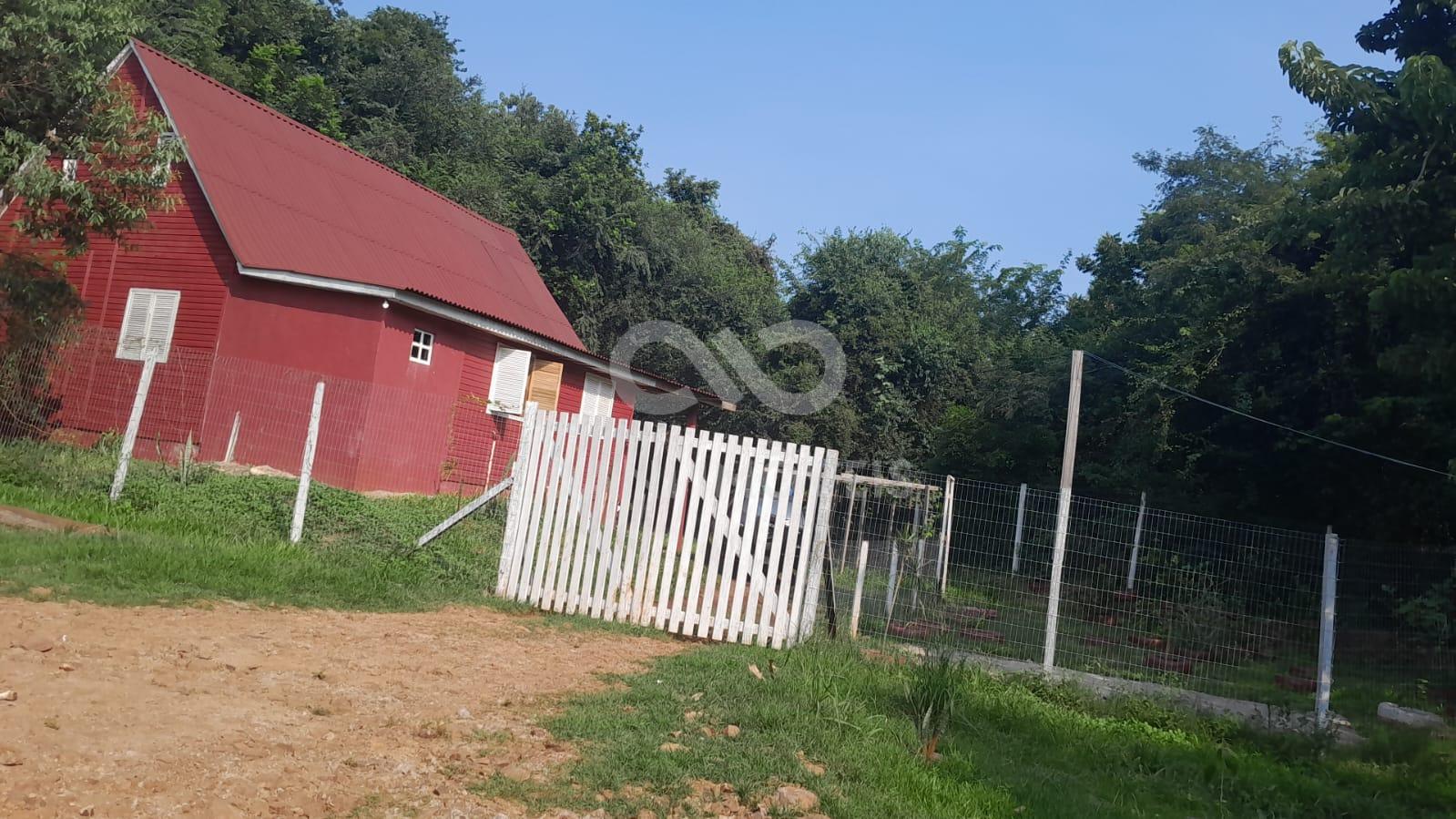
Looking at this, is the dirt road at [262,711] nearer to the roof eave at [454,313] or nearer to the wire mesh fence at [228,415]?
the wire mesh fence at [228,415]

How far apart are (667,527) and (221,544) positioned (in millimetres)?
3995

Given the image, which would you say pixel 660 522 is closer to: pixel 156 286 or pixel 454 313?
pixel 454 313

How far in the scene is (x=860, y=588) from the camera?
28.9 ft

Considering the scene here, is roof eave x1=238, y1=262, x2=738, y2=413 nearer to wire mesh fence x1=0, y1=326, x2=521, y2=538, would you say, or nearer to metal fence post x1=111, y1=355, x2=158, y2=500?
wire mesh fence x1=0, y1=326, x2=521, y2=538

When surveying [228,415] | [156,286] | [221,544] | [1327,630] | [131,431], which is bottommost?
[221,544]

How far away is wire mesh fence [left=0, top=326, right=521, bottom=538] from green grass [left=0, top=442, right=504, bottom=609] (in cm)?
44

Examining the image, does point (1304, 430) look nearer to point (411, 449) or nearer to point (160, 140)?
point (411, 449)

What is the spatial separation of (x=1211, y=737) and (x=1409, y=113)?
715cm

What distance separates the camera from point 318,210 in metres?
17.9

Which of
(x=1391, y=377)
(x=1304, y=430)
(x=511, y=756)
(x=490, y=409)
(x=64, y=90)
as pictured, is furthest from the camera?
(x=490, y=409)

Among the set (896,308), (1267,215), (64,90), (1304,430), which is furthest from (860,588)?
(896,308)

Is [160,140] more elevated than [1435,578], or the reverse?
[160,140]

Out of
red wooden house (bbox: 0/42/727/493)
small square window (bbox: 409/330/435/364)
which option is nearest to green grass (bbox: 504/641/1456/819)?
red wooden house (bbox: 0/42/727/493)

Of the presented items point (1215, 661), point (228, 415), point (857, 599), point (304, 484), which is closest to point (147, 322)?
point (228, 415)
